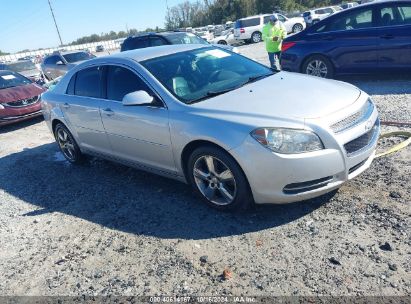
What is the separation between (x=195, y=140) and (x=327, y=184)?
1.30 metres

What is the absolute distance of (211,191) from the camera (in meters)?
4.00

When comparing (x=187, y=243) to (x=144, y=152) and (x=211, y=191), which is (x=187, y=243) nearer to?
(x=211, y=191)

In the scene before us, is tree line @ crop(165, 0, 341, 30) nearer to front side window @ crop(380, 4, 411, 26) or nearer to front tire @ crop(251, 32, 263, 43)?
front tire @ crop(251, 32, 263, 43)

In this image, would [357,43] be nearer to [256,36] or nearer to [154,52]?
[154,52]

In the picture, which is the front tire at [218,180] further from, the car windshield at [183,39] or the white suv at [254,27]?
the white suv at [254,27]

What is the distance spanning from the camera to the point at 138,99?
13.4 feet

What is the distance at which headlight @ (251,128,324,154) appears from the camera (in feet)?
10.9

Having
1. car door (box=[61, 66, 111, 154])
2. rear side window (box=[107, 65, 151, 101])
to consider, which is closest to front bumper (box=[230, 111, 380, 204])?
rear side window (box=[107, 65, 151, 101])

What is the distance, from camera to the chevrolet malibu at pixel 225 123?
3.37 meters

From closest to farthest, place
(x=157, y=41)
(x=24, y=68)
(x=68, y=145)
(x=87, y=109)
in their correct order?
1. (x=87, y=109)
2. (x=68, y=145)
3. (x=157, y=41)
4. (x=24, y=68)

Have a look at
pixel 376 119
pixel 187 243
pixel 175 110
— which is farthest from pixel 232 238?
pixel 376 119

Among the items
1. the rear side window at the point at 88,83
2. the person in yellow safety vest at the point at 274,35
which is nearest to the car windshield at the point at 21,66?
the person in yellow safety vest at the point at 274,35

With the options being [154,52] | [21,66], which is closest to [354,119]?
[154,52]

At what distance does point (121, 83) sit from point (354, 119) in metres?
2.70
